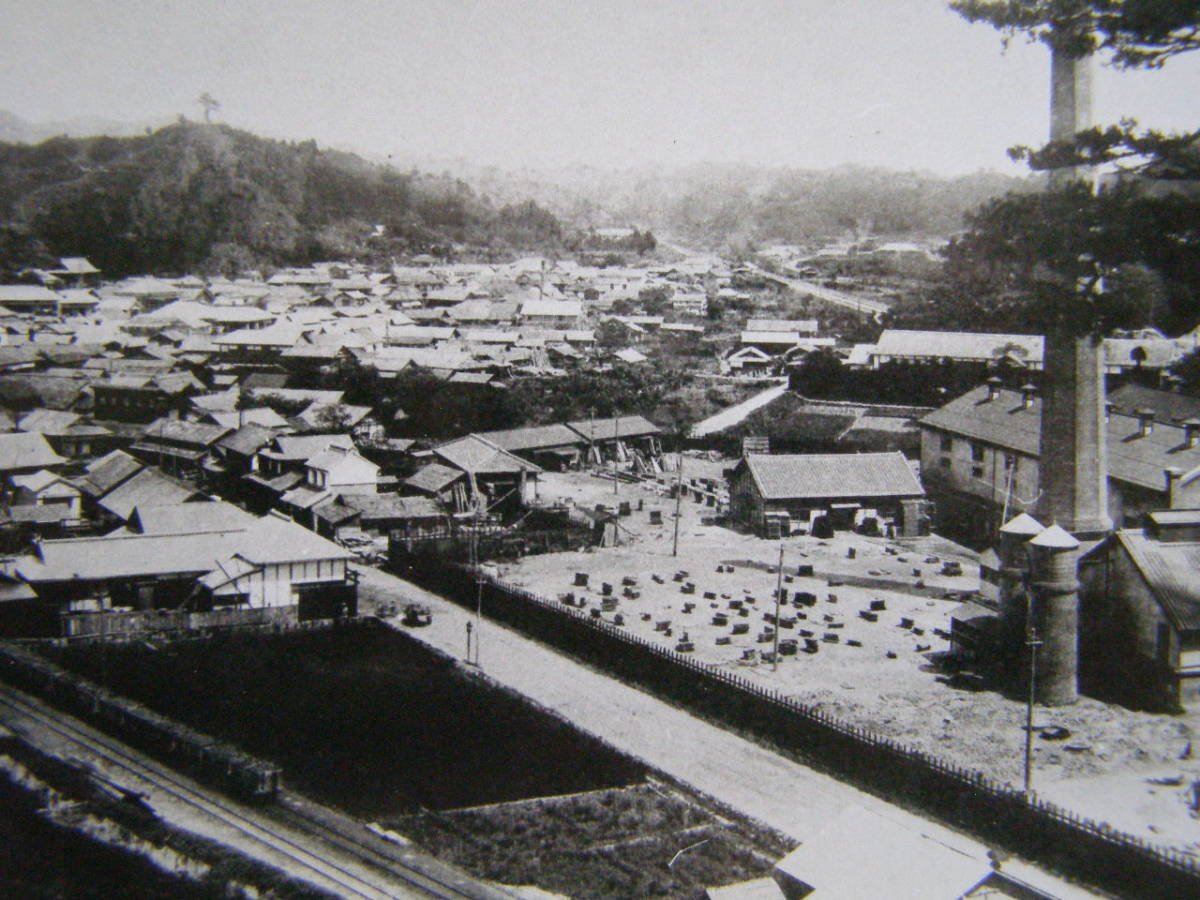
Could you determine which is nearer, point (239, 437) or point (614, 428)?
point (239, 437)

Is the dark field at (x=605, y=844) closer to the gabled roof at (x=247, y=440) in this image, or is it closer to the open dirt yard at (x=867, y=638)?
the open dirt yard at (x=867, y=638)

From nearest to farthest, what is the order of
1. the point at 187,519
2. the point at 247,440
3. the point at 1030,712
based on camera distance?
the point at 1030,712, the point at 187,519, the point at 247,440

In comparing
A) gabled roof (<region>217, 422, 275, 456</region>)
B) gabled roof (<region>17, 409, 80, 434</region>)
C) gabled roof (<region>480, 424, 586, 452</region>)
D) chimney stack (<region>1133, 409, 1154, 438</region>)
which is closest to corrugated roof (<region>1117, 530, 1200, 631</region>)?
chimney stack (<region>1133, 409, 1154, 438</region>)

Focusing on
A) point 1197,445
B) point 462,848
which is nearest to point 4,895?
point 462,848

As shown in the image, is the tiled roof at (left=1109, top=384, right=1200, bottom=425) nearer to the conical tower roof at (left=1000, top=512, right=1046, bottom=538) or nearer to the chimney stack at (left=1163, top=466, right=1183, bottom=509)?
the chimney stack at (left=1163, top=466, right=1183, bottom=509)

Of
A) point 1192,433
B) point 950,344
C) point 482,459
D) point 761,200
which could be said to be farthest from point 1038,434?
point 761,200

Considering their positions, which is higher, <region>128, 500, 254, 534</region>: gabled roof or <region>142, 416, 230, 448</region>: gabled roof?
<region>142, 416, 230, 448</region>: gabled roof

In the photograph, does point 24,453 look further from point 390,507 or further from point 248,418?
point 390,507
